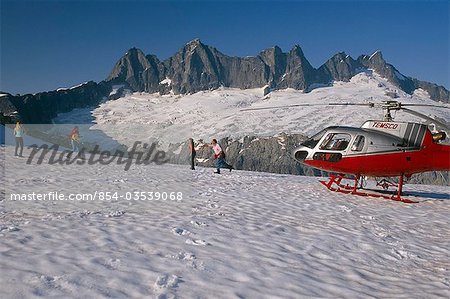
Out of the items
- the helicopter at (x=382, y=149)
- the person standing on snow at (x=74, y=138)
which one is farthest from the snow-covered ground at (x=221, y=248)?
the person standing on snow at (x=74, y=138)

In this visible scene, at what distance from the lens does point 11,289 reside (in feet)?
17.2

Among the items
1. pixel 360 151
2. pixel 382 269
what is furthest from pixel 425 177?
pixel 382 269

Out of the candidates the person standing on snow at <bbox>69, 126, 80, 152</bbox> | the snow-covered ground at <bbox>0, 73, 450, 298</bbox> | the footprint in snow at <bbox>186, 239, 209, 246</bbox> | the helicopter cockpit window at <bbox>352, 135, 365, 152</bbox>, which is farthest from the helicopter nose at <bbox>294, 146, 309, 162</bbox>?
the person standing on snow at <bbox>69, 126, 80, 152</bbox>

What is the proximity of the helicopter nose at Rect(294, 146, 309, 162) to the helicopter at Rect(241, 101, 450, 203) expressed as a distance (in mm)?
166

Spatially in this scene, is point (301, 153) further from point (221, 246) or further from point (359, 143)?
point (221, 246)

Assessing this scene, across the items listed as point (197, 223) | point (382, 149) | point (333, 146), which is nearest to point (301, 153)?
point (333, 146)

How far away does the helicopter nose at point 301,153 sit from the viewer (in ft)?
56.1

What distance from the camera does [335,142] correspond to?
16578 millimetres

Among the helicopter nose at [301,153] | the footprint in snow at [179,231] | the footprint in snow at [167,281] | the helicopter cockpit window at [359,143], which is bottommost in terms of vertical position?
the footprint in snow at [167,281]

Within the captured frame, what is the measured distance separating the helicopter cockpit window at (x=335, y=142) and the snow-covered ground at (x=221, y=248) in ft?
9.13

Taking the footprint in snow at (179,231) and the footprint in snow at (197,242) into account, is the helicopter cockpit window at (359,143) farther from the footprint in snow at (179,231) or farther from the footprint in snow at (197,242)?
the footprint in snow at (197,242)

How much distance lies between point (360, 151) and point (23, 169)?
1803 centimetres

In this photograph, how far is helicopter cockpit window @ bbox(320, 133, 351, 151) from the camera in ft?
53.9

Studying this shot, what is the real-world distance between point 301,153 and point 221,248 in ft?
33.5
